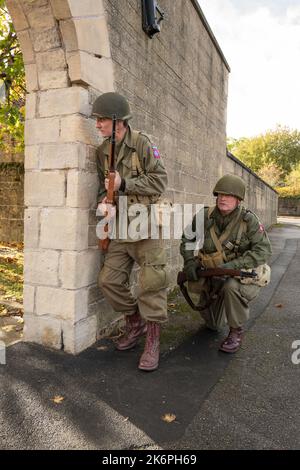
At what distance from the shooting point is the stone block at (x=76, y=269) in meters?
3.23

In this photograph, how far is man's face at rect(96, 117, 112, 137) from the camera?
10.3 ft

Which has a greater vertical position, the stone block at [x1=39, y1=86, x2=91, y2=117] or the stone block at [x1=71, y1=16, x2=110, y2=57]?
the stone block at [x1=71, y1=16, x2=110, y2=57]

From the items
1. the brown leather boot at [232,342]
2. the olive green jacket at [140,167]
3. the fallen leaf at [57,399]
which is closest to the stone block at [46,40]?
the olive green jacket at [140,167]

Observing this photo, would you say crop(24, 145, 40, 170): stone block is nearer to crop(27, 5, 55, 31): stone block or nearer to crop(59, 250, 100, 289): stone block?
crop(59, 250, 100, 289): stone block

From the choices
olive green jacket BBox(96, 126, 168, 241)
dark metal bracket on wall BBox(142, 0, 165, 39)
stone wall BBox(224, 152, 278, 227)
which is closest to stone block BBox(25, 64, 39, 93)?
olive green jacket BBox(96, 126, 168, 241)

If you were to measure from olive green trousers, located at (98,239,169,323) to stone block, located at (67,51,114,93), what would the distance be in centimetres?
139

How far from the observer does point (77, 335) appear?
3307 millimetres

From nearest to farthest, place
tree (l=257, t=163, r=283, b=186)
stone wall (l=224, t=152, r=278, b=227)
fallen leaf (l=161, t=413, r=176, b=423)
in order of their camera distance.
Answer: fallen leaf (l=161, t=413, r=176, b=423) → stone wall (l=224, t=152, r=278, b=227) → tree (l=257, t=163, r=283, b=186)

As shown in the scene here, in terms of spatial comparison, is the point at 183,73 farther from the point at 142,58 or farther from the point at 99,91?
the point at 99,91

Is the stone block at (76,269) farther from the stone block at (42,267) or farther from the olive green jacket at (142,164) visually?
the olive green jacket at (142,164)

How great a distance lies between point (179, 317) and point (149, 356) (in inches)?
57.6

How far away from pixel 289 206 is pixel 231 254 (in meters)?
39.2

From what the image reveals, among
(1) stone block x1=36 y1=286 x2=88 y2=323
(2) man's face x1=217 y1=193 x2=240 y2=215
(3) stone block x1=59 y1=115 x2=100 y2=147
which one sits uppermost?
(3) stone block x1=59 y1=115 x2=100 y2=147

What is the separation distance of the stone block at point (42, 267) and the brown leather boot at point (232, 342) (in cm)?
→ 163
